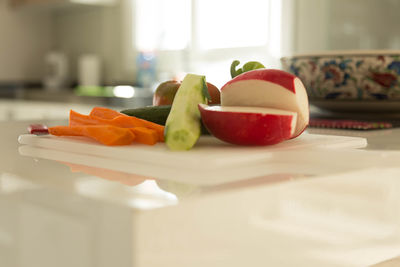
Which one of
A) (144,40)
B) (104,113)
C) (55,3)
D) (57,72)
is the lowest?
(57,72)

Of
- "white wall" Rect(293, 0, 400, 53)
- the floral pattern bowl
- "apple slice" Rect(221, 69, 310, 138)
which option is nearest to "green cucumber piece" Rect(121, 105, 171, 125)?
"apple slice" Rect(221, 69, 310, 138)

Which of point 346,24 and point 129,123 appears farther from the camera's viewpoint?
point 346,24

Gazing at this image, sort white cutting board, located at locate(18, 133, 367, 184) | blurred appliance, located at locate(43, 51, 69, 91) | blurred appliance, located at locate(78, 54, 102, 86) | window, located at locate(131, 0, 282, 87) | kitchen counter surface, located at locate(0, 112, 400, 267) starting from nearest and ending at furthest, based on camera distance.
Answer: kitchen counter surface, located at locate(0, 112, 400, 267) < white cutting board, located at locate(18, 133, 367, 184) < window, located at locate(131, 0, 282, 87) < blurred appliance, located at locate(78, 54, 102, 86) < blurred appliance, located at locate(43, 51, 69, 91)

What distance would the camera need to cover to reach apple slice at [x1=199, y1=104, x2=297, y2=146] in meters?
0.55

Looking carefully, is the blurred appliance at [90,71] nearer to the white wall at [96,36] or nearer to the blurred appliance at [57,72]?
the white wall at [96,36]

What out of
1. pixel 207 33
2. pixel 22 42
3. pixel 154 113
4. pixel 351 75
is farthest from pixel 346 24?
pixel 22 42

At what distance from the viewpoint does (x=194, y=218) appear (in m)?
0.36

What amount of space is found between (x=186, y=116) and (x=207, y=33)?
2.61 metres

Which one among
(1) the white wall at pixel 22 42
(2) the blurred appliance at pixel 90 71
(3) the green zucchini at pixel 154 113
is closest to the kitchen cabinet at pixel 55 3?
(1) the white wall at pixel 22 42

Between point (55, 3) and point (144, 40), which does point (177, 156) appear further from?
point (55, 3)

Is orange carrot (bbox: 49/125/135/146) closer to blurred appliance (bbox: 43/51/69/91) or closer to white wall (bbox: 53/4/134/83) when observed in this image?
white wall (bbox: 53/4/134/83)

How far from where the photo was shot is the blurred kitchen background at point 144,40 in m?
2.35

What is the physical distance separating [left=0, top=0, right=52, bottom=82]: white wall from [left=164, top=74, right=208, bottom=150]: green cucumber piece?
146 inches

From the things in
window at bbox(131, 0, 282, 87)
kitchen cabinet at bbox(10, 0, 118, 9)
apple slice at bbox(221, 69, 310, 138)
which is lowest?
apple slice at bbox(221, 69, 310, 138)
